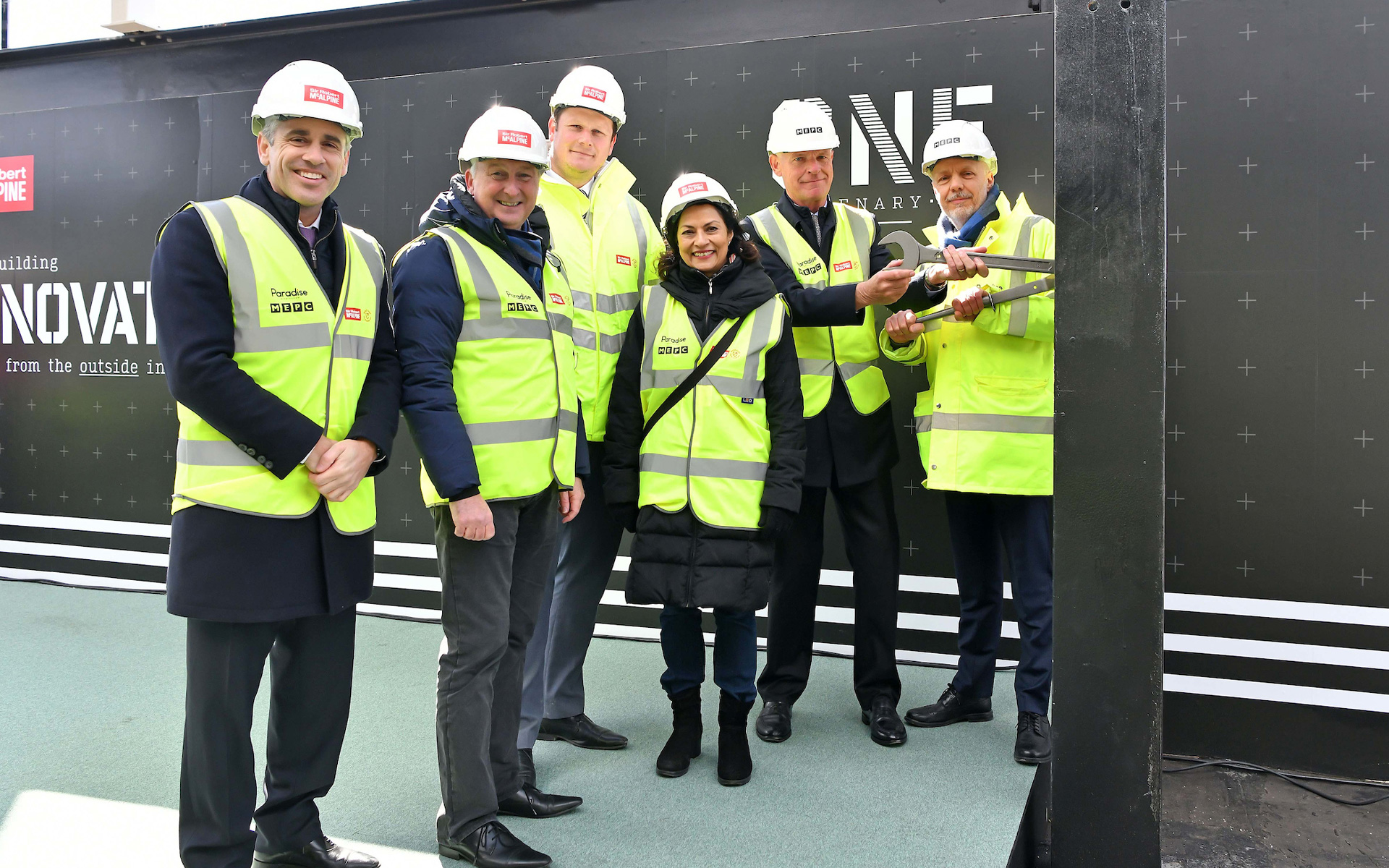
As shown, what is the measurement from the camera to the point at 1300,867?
258 cm

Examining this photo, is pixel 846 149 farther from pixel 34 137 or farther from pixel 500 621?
pixel 34 137

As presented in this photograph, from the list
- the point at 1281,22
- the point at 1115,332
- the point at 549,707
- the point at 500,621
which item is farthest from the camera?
the point at 1281,22

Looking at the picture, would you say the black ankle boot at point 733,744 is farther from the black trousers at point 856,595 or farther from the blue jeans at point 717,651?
the black trousers at point 856,595

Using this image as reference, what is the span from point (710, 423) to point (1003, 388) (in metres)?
0.90

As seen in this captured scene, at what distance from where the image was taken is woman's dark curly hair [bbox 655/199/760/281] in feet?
8.15

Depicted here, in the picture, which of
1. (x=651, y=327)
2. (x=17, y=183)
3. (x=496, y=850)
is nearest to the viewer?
(x=496, y=850)

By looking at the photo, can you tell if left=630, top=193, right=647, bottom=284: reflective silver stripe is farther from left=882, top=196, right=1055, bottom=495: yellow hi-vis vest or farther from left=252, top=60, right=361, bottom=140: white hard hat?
left=252, top=60, right=361, bottom=140: white hard hat

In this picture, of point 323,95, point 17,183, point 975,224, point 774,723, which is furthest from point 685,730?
point 17,183

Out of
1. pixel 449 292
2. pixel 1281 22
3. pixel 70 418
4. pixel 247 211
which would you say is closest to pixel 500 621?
pixel 449 292

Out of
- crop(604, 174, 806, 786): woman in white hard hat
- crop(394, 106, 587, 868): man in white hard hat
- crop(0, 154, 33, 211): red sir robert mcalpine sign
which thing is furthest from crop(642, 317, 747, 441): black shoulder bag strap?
crop(0, 154, 33, 211): red sir robert mcalpine sign

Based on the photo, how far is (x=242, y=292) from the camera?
175 centimetres

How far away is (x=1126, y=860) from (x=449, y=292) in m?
1.66

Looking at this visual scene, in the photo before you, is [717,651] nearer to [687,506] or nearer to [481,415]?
[687,506]

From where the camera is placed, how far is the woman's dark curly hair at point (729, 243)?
8.15 ft
